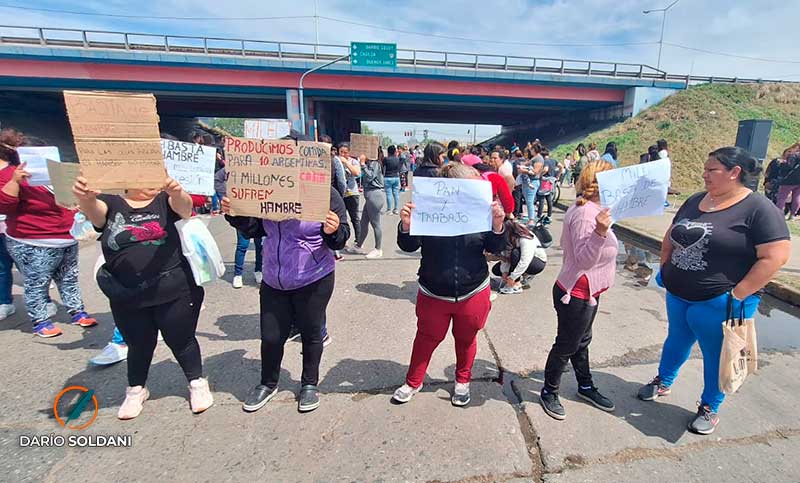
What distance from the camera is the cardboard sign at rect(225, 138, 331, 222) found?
2535 mm

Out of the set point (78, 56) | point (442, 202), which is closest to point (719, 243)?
point (442, 202)

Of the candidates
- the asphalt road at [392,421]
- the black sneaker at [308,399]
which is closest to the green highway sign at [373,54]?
the asphalt road at [392,421]

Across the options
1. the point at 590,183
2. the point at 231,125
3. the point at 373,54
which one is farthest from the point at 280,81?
the point at 231,125

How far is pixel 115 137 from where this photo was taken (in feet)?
6.89

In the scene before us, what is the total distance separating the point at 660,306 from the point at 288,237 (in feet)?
15.8

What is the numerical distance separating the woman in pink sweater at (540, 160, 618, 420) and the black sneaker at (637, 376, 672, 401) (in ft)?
2.48

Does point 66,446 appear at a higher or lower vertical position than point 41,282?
lower

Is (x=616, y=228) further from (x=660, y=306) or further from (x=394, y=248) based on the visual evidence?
(x=394, y=248)

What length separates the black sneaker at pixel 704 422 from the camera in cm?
264

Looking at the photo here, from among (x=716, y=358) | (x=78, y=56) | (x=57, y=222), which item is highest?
(x=78, y=56)

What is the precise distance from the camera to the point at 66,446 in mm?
2518

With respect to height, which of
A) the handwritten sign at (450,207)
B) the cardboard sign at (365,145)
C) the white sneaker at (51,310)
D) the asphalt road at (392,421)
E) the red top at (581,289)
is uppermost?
the cardboard sign at (365,145)

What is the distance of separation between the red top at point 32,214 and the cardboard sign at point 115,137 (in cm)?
214

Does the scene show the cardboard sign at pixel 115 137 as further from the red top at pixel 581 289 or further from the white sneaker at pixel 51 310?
the white sneaker at pixel 51 310
